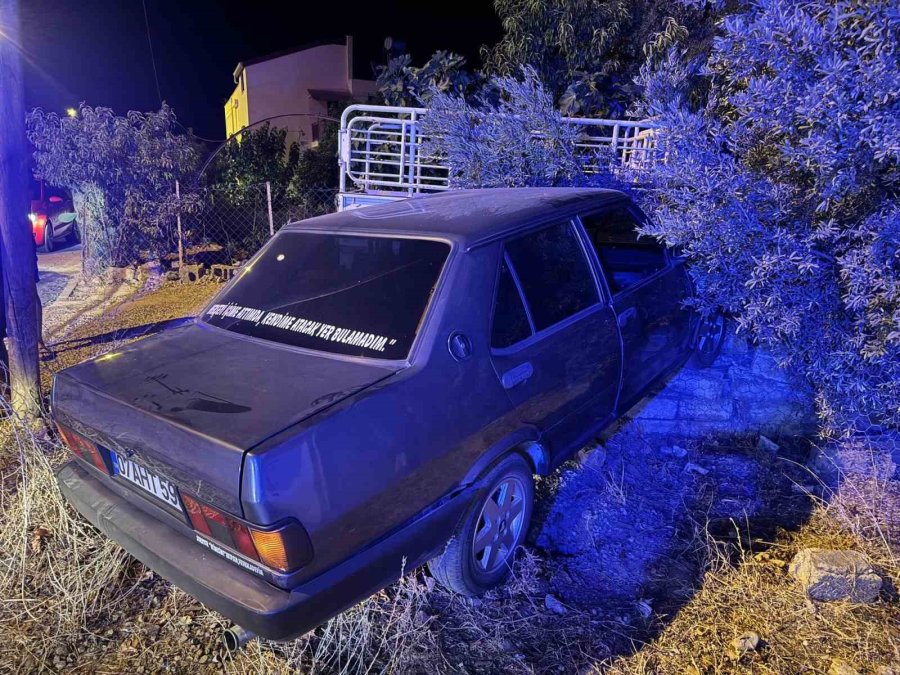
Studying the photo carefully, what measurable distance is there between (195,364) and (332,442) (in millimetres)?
875

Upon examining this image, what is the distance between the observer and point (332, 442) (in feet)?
6.13

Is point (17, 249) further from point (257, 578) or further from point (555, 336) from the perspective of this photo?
point (555, 336)

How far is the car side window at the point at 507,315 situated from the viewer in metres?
2.54

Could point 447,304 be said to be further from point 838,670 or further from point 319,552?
point 838,670

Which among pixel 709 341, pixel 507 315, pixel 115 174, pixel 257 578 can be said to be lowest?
pixel 257 578

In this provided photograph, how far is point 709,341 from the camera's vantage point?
4.69 meters

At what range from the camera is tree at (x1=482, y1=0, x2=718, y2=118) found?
9.93m

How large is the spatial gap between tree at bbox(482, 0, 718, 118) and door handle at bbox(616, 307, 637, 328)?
7.17m

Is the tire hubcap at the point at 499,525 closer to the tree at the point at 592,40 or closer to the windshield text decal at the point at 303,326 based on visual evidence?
the windshield text decal at the point at 303,326

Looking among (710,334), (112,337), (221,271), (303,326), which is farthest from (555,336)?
(221,271)

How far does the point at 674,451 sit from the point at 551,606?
5.78ft

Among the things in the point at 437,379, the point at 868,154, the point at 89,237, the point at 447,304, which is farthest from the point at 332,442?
the point at 89,237

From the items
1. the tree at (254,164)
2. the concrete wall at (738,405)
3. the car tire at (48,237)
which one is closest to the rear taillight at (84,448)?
the concrete wall at (738,405)

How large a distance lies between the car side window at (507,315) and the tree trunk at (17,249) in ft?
10.4
